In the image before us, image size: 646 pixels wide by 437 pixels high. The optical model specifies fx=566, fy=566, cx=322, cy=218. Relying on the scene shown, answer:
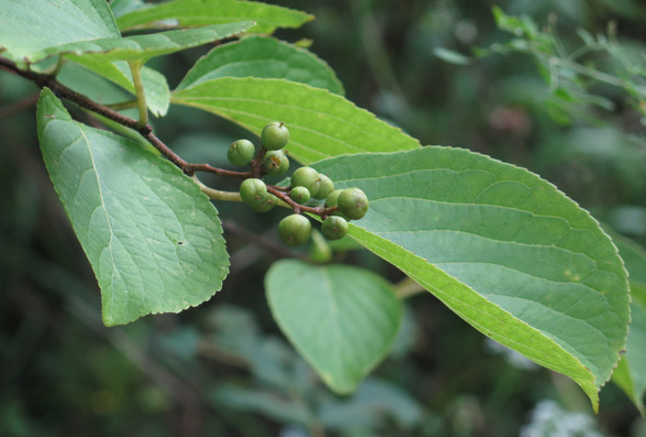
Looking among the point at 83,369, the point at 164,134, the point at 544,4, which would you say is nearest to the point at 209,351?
the point at 83,369

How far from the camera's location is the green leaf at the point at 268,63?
1.13m

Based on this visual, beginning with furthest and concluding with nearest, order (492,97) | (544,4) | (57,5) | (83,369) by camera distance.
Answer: (492,97) → (544,4) → (83,369) → (57,5)

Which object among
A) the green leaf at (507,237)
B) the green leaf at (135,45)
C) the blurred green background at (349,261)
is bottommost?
the blurred green background at (349,261)

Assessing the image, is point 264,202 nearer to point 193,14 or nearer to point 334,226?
point 334,226

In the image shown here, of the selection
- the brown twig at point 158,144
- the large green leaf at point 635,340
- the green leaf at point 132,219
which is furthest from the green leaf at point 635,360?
the green leaf at point 132,219

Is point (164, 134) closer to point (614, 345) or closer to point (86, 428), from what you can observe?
point (86, 428)

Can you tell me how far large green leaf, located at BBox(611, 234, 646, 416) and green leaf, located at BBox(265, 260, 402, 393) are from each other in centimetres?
58

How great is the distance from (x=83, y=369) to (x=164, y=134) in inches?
55.5

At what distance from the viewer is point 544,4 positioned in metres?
3.46

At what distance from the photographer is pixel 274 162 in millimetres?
847

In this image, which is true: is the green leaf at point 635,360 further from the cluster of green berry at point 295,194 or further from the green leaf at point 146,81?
the green leaf at point 146,81

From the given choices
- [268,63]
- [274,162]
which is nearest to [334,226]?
[274,162]

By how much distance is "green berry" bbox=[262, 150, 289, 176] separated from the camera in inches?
33.3

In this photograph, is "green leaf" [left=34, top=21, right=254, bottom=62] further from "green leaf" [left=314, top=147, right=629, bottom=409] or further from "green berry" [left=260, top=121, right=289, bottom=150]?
"green leaf" [left=314, top=147, right=629, bottom=409]
